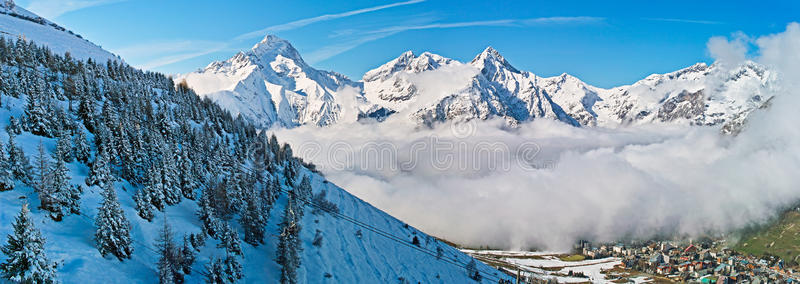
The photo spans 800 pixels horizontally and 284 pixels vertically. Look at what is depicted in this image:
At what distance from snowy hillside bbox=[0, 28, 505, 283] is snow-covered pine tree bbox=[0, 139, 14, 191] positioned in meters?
0.08

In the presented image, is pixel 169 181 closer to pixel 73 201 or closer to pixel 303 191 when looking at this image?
pixel 73 201

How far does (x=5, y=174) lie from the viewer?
26922mm

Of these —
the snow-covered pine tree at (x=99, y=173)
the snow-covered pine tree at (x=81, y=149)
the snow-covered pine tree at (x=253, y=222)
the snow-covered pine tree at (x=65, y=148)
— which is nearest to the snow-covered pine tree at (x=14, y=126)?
the snow-covered pine tree at (x=65, y=148)

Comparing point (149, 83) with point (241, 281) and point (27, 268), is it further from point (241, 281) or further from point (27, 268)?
point (27, 268)

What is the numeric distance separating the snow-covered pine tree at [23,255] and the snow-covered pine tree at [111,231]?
606 cm

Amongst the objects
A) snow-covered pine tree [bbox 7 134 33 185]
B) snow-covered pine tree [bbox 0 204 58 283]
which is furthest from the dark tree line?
snow-covered pine tree [bbox 0 204 58 283]

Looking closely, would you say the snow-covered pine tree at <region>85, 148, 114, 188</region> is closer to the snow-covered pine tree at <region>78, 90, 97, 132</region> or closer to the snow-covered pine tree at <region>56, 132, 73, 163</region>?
the snow-covered pine tree at <region>56, 132, 73, 163</region>

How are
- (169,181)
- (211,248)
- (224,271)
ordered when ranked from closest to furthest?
(224,271)
(211,248)
(169,181)

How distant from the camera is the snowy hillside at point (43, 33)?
3056 inches

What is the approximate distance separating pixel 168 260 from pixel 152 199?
11.4 metres

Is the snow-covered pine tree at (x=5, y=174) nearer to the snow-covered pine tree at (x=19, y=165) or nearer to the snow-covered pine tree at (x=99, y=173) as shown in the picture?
the snow-covered pine tree at (x=19, y=165)

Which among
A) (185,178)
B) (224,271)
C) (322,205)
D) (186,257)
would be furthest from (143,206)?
(322,205)

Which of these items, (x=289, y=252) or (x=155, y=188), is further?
(x=289, y=252)

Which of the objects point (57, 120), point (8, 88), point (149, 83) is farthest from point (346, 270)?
point (149, 83)
